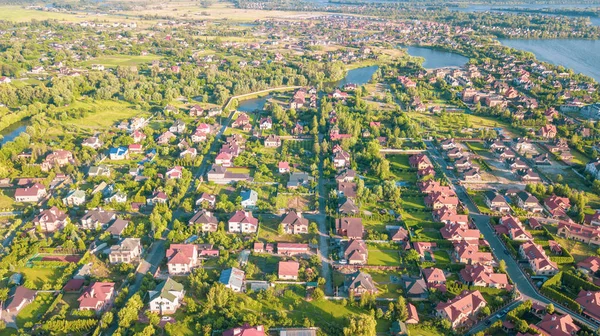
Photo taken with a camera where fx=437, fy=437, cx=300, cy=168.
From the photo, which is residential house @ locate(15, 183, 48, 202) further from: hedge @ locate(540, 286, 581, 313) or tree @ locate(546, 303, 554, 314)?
hedge @ locate(540, 286, 581, 313)

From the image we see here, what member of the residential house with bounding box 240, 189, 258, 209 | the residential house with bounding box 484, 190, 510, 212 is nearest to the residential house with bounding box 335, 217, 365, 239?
the residential house with bounding box 240, 189, 258, 209

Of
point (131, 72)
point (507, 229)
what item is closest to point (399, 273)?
point (507, 229)

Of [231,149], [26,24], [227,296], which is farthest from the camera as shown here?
[26,24]

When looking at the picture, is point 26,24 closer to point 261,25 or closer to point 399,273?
point 261,25

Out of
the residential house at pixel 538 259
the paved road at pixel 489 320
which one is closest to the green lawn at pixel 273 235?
the paved road at pixel 489 320

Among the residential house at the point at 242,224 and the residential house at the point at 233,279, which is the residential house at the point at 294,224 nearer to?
the residential house at the point at 242,224

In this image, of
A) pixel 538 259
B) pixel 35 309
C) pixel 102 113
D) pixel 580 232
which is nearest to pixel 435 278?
pixel 538 259
